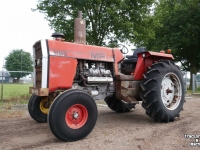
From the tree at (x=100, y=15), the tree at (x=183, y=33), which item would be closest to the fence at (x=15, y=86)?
the tree at (x=100, y=15)

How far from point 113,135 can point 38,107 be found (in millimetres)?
1919

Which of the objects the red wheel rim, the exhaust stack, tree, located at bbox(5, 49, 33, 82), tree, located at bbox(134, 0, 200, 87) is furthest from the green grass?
tree, located at bbox(5, 49, 33, 82)

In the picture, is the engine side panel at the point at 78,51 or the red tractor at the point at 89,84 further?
the engine side panel at the point at 78,51

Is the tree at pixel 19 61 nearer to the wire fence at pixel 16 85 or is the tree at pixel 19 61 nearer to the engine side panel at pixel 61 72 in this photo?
the wire fence at pixel 16 85

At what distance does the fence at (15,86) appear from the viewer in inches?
345

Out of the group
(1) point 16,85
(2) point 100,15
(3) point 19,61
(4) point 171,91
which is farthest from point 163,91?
(3) point 19,61

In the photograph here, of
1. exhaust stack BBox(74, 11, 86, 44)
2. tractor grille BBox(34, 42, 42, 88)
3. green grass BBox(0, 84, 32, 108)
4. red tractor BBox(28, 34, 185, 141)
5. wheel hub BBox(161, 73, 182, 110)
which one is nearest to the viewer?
red tractor BBox(28, 34, 185, 141)

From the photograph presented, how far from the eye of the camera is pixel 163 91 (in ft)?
16.8

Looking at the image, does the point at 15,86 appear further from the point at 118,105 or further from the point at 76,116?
the point at 76,116

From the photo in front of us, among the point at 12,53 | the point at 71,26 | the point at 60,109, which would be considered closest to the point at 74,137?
the point at 60,109

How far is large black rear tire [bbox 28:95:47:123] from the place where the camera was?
4918 millimetres

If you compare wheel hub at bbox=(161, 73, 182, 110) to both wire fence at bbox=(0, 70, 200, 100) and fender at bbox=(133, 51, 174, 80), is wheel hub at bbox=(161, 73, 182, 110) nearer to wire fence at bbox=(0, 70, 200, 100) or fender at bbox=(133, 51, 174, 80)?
fender at bbox=(133, 51, 174, 80)

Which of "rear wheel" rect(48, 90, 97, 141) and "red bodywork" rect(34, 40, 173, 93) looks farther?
"red bodywork" rect(34, 40, 173, 93)

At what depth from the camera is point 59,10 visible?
988cm
